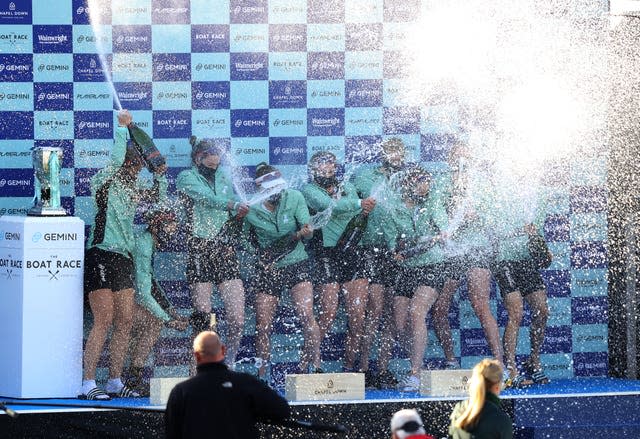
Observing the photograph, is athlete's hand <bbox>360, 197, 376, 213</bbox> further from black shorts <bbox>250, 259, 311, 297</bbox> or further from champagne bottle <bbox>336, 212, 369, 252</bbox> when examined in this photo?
black shorts <bbox>250, 259, 311, 297</bbox>

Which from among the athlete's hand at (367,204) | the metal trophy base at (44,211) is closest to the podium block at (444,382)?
the athlete's hand at (367,204)

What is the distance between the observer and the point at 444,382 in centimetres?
927

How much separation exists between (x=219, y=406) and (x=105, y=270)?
316 cm

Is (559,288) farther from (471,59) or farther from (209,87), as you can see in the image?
(209,87)

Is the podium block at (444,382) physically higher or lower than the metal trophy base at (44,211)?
lower

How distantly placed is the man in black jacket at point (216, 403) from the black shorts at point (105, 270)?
9.72 ft

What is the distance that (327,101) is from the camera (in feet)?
32.7

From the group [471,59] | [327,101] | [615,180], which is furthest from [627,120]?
[327,101]

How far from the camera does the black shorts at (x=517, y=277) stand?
393 inches

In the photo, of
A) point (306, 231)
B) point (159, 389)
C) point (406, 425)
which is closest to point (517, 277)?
point (306, 231)

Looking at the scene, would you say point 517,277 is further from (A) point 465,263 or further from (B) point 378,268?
(B) point 378,268

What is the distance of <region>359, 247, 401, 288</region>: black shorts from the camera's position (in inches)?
389

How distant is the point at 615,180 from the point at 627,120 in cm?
44

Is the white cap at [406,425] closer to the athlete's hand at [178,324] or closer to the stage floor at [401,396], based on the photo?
the stage floor at [401,396]
